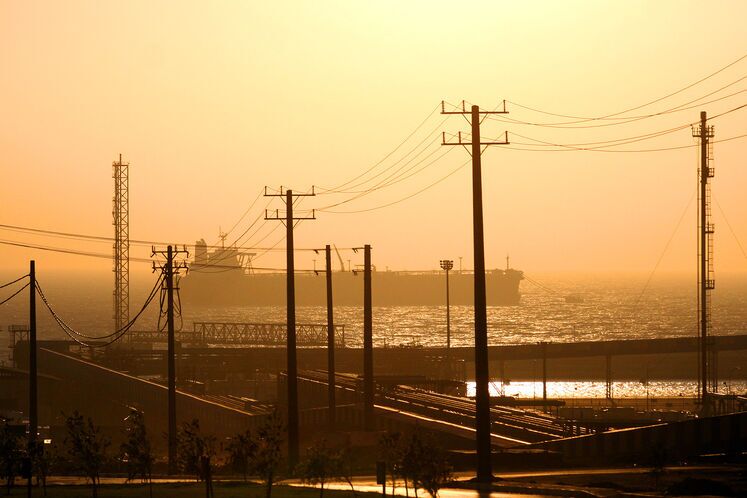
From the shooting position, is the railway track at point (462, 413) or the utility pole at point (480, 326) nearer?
the utility pole at point (480, 326)

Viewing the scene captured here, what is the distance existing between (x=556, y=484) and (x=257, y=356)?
279ft

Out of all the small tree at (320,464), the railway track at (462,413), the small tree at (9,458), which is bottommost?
the railway track at (462,413)

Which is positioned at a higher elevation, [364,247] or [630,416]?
[364,247]

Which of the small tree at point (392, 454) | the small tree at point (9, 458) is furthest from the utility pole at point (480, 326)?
the small tree at point (9, 458)

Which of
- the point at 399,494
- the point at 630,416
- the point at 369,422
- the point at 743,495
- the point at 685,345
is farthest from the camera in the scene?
the point at 685,345

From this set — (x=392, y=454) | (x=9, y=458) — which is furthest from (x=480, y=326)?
(x=9, y=458)

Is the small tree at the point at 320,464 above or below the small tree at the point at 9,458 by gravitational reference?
above

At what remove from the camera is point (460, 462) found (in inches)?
1601

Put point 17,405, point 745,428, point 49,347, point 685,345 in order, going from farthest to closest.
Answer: point 685,345 → point 49,347 → point 17,405 → point 745,428

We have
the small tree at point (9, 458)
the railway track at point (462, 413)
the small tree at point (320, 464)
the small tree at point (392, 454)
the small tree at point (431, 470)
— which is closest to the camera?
the small tree at point (431, 470)

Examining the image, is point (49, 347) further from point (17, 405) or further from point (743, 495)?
point (743, 495)

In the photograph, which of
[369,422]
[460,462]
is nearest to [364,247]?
[369,422]

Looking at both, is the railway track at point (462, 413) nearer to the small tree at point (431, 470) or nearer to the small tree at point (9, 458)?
the small tree at point (9, 458)

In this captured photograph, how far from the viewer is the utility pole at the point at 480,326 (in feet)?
108
